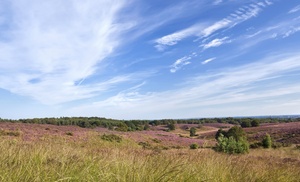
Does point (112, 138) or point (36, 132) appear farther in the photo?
point (112, 138)

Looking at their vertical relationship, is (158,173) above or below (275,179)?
above

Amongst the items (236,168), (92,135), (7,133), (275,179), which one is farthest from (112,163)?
(92,135)

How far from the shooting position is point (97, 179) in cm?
376

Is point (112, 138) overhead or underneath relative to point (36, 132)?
underneath

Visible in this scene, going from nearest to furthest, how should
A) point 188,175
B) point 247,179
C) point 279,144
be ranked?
point 188,175
point 247,179
point 279,144

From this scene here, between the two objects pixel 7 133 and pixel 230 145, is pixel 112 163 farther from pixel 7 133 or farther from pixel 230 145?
pixel 7 133

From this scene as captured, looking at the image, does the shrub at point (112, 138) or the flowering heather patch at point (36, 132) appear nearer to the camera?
the flowering heather patch at point (36, 132)

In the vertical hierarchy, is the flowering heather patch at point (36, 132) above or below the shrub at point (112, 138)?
above

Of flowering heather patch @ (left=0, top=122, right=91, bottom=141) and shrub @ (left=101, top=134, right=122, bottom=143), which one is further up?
flowering heather patch @ (left=0, top=122, right=91, bottom=141)

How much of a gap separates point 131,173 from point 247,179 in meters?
1.98

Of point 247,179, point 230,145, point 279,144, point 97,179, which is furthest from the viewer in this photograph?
point 279,144

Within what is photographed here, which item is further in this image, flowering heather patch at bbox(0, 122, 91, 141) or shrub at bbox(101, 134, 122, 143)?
shrub at bbox(101, 134, 122, 143)

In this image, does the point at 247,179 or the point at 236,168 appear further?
the point at 236,168

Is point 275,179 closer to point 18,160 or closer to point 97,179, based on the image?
point 97,179
